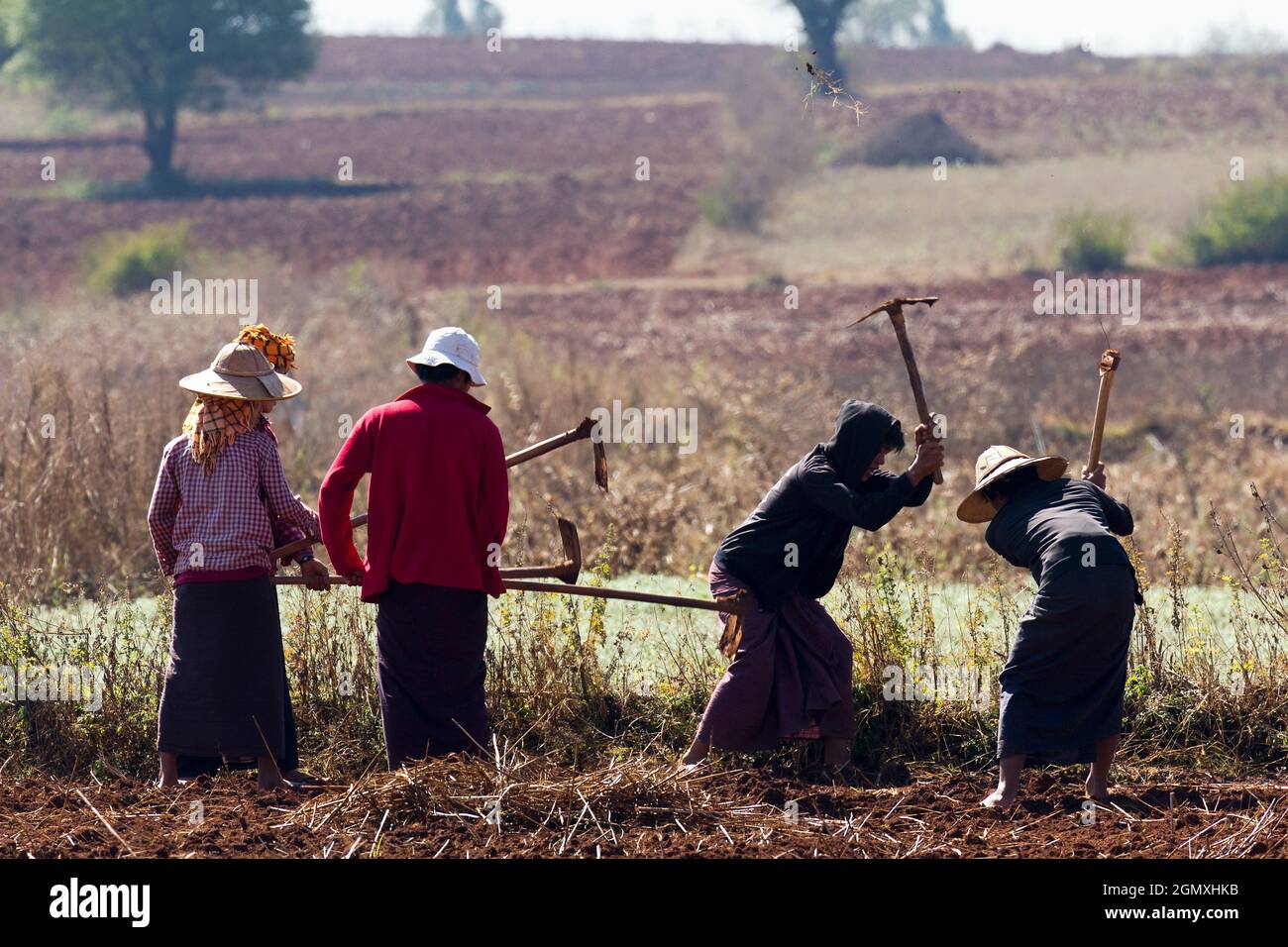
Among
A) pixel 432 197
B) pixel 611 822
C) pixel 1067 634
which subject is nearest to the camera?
pixel 611 822

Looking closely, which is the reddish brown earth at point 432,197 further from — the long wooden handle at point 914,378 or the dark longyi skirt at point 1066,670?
the dark longyi skirt at point 1066,670

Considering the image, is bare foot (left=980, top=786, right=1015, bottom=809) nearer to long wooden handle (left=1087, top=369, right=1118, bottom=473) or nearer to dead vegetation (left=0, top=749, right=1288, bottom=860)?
dead vegetation (left=0, top=749, right=1288, bottom=860)

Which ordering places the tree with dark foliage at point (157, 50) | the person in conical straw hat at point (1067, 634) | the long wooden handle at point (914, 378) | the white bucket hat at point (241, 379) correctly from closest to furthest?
the person in conical straw hat at point (1067, 634) → the white bucket hat at point (241, 379) → the long wooden handle at point (914, 378) → the tree with dark foliage at point (157, 50)

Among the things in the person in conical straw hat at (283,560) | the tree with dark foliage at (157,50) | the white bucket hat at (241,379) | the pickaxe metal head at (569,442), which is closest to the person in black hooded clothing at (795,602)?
the pickaxe metal head at (569,442)

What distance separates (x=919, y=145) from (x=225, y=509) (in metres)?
35.5

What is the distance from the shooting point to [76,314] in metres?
18.8

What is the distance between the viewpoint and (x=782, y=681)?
5.52 metres

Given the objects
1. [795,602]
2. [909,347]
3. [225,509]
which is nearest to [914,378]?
[909,347]

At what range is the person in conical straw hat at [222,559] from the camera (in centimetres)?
520

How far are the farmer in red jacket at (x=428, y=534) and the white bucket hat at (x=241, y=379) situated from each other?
1.12 ft

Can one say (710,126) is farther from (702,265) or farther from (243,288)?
(243,288)

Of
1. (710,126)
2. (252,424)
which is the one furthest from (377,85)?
(252,424)

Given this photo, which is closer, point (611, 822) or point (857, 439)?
point (611, 822)

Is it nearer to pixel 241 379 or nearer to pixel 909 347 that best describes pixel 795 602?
pixel 909 347
